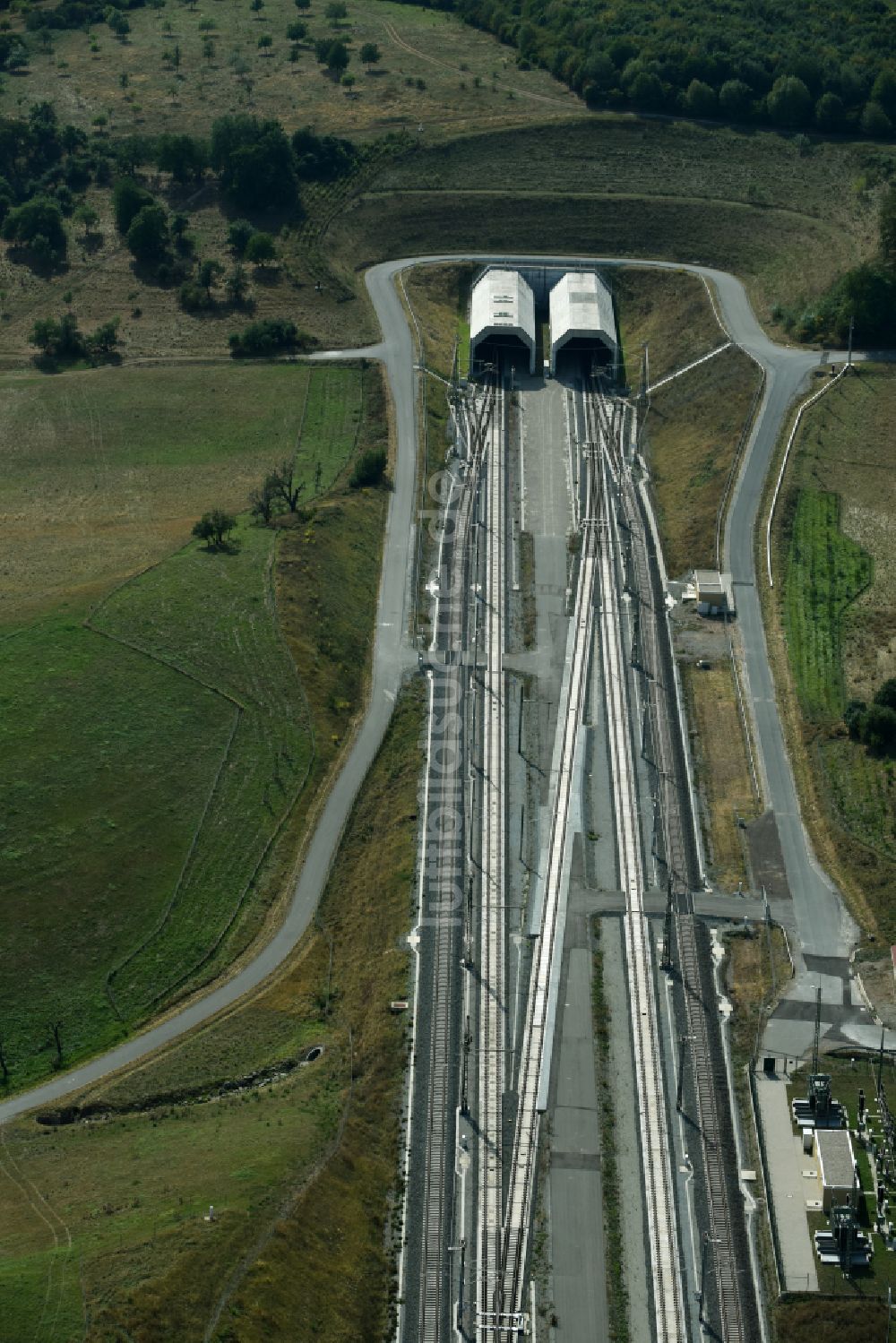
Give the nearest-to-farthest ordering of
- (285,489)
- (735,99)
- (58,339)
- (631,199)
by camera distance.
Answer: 1. (285,489)
2. (58,339)
3. (631,199)
4. (735,99)

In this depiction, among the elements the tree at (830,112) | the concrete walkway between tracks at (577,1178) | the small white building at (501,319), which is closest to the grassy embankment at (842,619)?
the concrete walkway between tracks at (577,1178)

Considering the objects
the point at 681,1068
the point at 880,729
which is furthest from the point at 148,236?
the point at 681,1068

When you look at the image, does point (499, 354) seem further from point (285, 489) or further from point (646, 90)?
point (646, 90)

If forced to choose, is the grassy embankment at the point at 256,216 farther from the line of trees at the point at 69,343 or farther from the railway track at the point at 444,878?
the railway track at the point at 444,878

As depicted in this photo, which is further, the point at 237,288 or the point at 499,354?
the point at 237,288

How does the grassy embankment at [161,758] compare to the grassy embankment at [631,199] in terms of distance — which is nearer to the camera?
the grassy embankment at [161,758]

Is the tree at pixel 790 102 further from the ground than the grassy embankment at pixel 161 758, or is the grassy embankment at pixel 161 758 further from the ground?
the tree at pixel 790 102

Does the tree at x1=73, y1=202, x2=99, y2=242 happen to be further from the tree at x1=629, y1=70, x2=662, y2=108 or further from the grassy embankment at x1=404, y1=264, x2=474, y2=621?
the tree at x1=629, y1=70, x2=662, y2=108

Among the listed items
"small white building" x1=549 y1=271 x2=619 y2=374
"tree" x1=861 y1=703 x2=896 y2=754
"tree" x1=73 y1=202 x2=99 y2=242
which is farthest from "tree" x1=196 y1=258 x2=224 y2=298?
"tree" x1=861 y1=703 x2=896 y2=754
